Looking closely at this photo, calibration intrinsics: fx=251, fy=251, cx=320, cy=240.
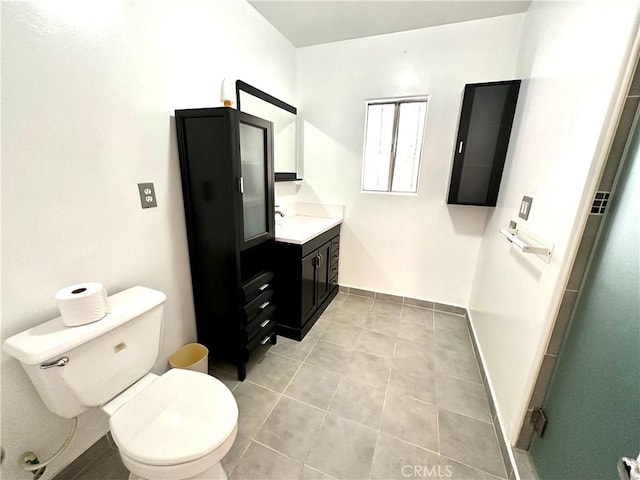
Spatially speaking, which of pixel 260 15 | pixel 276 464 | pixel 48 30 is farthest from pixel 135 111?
pixel 276 464

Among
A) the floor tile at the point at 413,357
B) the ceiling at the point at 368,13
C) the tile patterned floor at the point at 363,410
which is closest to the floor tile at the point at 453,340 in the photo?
the tile patterned floor at the point at 363,410

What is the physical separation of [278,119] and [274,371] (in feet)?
7.12

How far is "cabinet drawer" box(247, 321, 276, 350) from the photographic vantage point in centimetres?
171

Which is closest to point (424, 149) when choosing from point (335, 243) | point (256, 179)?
point (335, 243)

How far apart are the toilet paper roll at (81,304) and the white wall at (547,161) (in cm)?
183

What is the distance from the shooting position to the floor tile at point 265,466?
116cm

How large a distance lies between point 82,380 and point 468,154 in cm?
264

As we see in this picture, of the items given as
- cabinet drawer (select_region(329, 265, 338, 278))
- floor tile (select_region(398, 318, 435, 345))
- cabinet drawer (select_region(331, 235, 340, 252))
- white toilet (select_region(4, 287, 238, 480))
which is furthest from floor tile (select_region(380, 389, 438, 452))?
cabinet drawer (select_region(331, 235, 340, 252))

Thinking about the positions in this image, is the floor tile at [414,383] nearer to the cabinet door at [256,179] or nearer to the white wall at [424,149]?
the white wall at [424,149]

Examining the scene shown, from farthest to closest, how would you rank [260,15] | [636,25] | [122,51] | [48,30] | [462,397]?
[260,15], [462,397], [122,51], [48,30], [636,25]

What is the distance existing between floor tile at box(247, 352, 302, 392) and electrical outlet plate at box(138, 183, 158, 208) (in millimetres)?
1272

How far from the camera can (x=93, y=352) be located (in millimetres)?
956

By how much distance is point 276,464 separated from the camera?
1212 millimetres

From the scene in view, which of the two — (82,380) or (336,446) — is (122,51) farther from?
(336,446)
